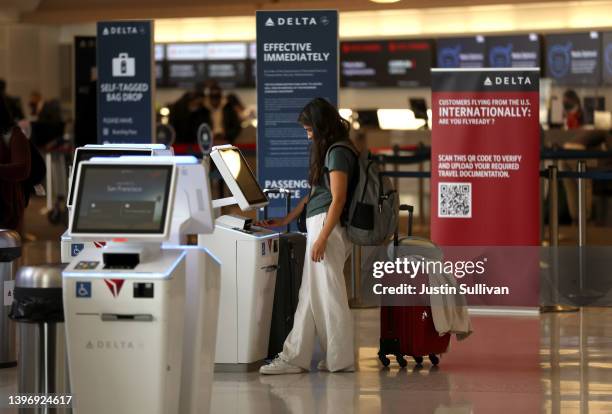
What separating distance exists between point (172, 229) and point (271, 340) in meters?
2.33

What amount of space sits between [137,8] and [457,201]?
631 cm

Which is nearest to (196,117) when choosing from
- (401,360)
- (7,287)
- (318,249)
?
(7,287)

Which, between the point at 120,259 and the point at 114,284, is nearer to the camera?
the point at 114,284

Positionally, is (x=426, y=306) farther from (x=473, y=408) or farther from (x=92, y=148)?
(x=92, y=148)

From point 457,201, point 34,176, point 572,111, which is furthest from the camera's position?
point 572,111

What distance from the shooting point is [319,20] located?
9.03 meters

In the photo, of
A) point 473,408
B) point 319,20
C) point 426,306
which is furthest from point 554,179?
point 473,408

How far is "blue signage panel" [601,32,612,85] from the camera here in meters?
16.3

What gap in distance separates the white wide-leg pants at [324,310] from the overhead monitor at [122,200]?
1984mm

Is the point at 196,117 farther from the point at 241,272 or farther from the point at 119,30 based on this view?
the point at 241,272

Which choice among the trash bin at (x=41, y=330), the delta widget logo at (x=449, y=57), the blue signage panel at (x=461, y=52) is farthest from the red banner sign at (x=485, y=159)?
the delta widget logo at (x=449, y=57)

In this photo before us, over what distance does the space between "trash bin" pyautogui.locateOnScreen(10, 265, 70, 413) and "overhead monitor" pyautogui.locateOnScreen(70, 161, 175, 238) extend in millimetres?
265

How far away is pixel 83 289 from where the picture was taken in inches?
174

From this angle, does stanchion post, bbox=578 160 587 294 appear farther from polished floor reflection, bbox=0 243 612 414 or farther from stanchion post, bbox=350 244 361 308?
stanchion post, bbox=350 244 361 308
